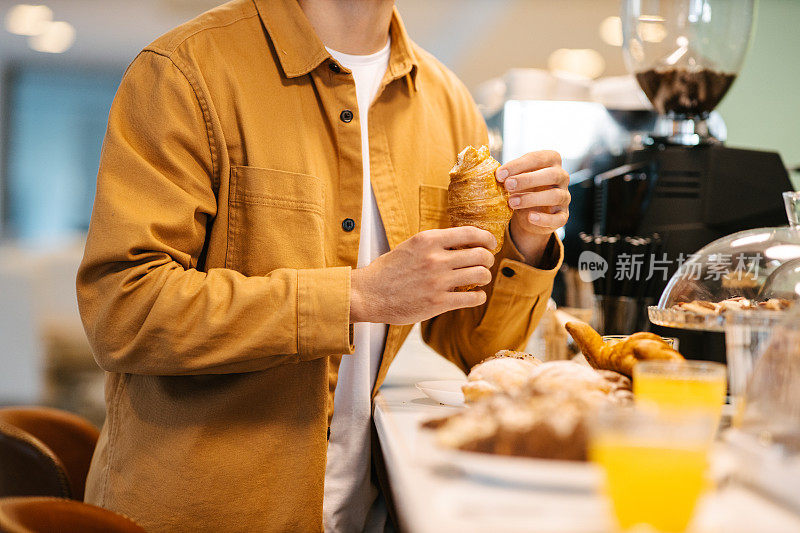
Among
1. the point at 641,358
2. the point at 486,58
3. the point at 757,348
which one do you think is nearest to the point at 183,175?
the point at 641,358

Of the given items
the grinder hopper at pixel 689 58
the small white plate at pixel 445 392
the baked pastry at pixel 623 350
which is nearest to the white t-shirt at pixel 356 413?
the small white plate at pixel 445 392

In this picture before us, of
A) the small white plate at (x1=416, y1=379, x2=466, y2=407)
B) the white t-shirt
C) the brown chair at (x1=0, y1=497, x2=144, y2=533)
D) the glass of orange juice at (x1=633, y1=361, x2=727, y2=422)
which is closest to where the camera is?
the glass of orange juice at (x1=633, y1=361, x2=727, y2=422)

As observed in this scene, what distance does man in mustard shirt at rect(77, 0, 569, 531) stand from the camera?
102 cm

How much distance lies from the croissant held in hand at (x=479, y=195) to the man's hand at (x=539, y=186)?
0.7 inches

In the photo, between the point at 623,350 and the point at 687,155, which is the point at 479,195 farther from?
the point at 687,155

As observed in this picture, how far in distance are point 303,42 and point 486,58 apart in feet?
11.4

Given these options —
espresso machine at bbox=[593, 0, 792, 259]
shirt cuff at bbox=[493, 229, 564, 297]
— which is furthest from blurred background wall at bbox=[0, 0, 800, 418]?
shirt cuff at bbox=[493, 229, 564, 297]

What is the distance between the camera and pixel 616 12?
425 centimetres

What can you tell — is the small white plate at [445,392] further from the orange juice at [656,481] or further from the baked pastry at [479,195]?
the orange juice at [656,481]

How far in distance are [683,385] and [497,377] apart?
27 cm

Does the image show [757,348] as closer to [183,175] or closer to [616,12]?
[183,175]

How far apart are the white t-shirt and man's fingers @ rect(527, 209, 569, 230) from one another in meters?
0.28

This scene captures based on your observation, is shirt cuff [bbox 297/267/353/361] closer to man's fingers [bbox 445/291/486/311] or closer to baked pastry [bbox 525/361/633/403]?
man's fingers [bbox 445/291/486/311]

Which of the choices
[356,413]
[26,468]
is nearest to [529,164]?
[356,413]
